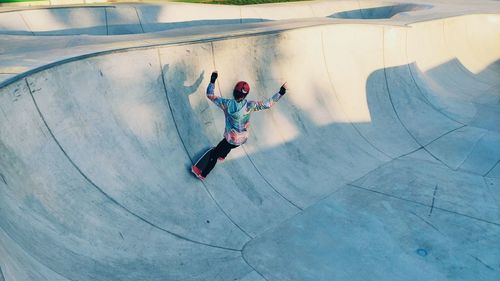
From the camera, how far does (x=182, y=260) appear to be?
5828mm

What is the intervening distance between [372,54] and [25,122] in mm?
9861

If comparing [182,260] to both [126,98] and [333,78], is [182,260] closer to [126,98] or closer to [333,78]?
[126,98]

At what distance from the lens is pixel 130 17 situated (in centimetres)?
1611

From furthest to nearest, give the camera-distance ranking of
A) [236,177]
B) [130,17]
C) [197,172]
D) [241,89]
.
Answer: [130,17]
[236,177]
[197,172]
[241,89]

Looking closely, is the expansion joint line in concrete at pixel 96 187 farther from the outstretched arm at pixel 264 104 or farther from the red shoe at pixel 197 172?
the outstretched arm at pixel 264 104

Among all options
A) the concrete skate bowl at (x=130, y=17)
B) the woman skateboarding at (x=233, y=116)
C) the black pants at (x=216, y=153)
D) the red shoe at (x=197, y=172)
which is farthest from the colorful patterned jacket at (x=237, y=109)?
the concrete skate bowl at (x=130, y=17)

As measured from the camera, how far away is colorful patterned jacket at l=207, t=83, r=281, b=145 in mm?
6617

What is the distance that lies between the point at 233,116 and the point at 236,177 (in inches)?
56.3

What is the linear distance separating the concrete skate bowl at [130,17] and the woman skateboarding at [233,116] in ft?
31.4

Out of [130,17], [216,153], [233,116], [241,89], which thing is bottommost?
[216,153]

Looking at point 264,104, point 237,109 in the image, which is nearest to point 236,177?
point 237,109

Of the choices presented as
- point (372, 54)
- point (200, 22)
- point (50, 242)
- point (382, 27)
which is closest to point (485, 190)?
point (372, 54)

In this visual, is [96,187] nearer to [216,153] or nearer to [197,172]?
[197,172]

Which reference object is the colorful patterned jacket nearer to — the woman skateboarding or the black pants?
the woman skateboarding
